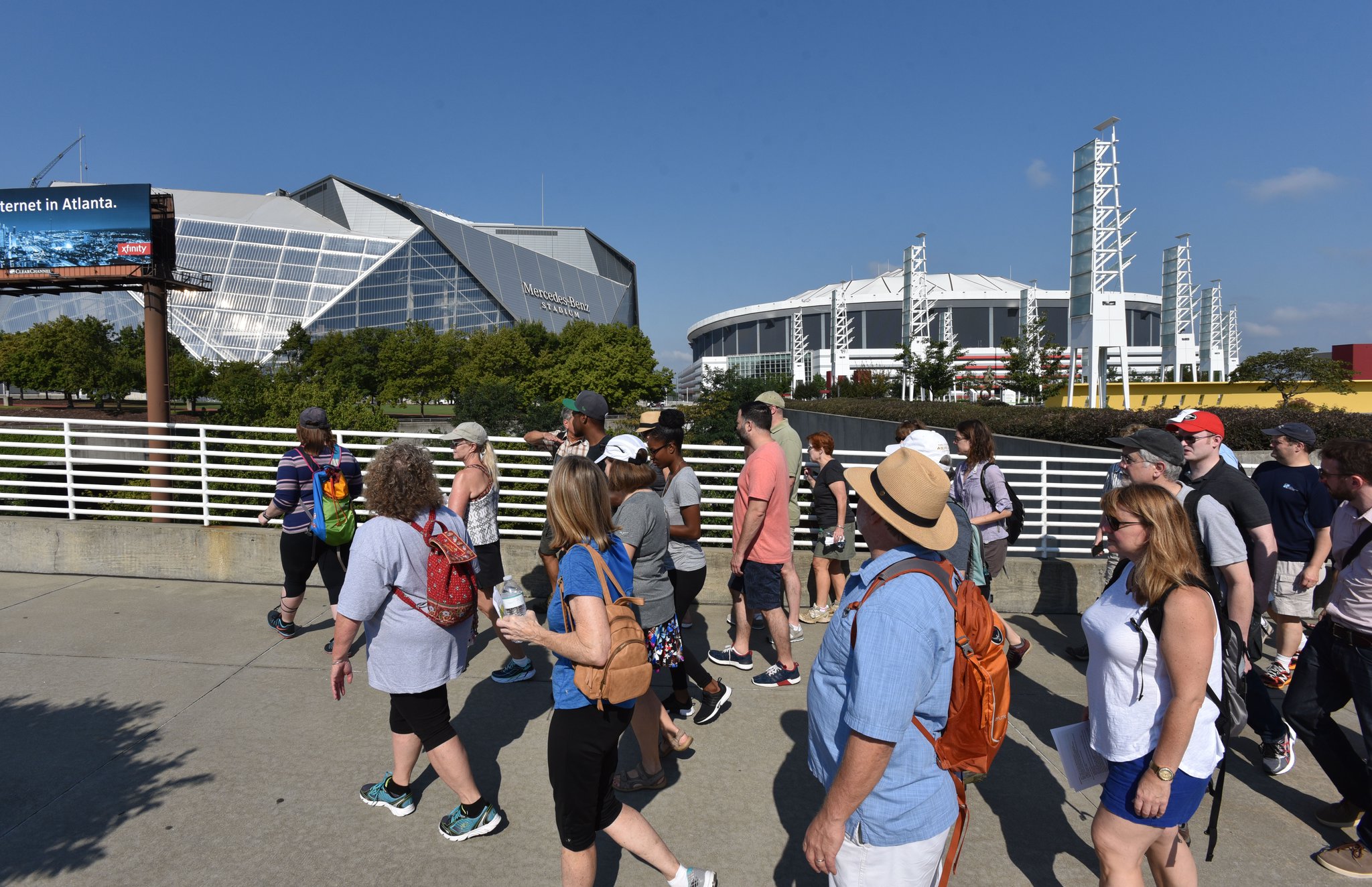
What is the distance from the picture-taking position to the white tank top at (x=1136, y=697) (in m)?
2.15

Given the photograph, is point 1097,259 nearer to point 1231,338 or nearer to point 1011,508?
point 1011,508

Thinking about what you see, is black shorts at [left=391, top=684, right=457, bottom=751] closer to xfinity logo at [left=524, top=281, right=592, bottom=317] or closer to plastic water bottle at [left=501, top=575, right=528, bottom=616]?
plastic water bottle at [left=501, top=575, right=528, bottom=616]

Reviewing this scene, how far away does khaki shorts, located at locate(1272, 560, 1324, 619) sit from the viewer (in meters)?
4.38

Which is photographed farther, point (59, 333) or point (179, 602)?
point (59, 333)

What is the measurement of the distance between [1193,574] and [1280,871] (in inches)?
68.9

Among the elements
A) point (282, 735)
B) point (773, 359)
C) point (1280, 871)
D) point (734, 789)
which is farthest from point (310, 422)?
point (773, 359)

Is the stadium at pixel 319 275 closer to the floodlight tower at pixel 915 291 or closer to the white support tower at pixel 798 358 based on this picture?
the white support tower at pixel 798 358

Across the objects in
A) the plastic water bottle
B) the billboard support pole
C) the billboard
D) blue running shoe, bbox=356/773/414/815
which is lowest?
blue running shoe, bbox=356/773/414/815

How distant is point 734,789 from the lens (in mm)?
3443

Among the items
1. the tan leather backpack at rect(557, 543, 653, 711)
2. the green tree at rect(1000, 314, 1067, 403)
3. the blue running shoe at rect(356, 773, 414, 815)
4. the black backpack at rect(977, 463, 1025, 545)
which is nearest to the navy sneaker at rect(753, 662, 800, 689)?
the black backpack at rect(977, 463, 1025, 545)

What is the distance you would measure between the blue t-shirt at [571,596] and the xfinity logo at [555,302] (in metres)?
92.7

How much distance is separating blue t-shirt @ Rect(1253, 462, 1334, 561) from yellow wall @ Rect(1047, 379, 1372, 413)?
1716 cm

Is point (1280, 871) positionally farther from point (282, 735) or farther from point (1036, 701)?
point (282, 735)

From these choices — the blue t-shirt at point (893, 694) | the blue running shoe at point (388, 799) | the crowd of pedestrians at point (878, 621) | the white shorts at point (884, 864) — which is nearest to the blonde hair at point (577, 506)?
the crowd of pedestrians at point (878, 621)
